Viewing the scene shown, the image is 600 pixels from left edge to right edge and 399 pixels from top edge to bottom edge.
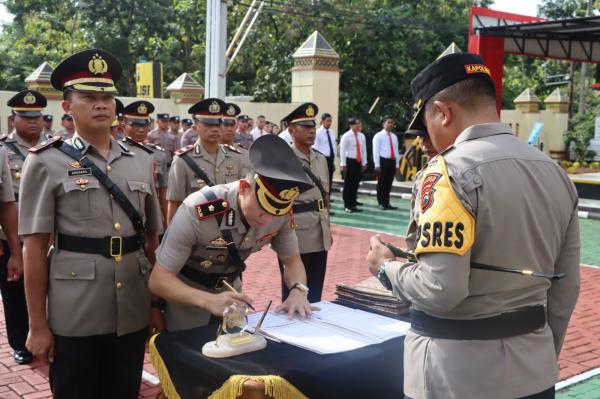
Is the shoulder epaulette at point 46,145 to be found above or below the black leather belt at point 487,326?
above

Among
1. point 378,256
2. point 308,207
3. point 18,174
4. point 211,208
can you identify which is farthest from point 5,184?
point 378,256

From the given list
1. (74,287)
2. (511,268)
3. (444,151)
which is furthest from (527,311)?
(74,287)

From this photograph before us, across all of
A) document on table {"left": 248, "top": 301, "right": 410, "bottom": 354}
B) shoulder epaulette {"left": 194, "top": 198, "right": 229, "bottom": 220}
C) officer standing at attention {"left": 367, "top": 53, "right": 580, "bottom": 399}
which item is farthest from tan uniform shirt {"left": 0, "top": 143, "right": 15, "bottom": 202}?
officer standing at attention {"left": 367, "top": 53, "right": 580, "bottom": 399}

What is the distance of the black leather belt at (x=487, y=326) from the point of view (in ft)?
6.55

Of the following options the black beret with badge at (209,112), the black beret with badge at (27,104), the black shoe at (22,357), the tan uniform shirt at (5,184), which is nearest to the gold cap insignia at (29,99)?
the black beret with badge at (27,104)

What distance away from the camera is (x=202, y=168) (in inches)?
213

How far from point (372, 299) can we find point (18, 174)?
326cm

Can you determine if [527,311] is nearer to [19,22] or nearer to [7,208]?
[7,208]

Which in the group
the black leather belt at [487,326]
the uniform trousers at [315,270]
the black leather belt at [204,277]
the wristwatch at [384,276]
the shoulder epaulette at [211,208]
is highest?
the shoulder epaulette at [211,208]

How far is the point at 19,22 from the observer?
3472cm

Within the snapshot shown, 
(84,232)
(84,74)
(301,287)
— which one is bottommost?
(301,287)

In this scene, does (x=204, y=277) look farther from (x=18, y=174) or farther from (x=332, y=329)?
(x=18, y=174)

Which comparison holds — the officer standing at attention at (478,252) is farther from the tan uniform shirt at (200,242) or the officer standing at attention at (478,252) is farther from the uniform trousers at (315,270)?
the uniform trousers at (315,270)

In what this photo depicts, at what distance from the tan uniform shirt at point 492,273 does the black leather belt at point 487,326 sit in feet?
0.05
